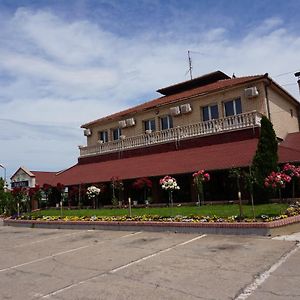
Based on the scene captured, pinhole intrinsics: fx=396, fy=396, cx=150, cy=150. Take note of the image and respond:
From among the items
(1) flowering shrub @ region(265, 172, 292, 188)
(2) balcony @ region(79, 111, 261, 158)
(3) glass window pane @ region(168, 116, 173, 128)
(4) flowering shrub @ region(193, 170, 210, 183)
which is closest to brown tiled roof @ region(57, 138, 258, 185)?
(2) balcony @ region(79, 111, 261, 158)

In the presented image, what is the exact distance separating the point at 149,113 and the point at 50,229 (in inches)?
495

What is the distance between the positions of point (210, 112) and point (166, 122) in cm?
374

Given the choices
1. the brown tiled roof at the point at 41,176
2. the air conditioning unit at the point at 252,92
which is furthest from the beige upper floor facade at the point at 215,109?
the brown tiled roof at the point at 41,176

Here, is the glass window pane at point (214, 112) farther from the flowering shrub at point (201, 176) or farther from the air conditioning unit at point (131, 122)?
the flowering shrub at point (201, 176)

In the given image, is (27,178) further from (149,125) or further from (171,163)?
(171,163)

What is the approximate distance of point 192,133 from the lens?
24109mm

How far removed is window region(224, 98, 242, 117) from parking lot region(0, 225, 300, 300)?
12.4 meters

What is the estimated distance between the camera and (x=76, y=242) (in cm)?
1276

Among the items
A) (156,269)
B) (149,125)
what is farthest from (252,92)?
(156,269)

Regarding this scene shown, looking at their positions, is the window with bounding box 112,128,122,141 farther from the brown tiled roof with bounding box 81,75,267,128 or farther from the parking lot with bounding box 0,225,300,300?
the parking lot with bounding box 0,225,300,300

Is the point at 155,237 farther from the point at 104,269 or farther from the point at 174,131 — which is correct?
the point at 174,131

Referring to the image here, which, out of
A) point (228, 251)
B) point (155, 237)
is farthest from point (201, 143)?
point (228, 251)

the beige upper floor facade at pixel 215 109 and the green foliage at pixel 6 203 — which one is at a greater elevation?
the beige upper floor facade at pixel 215 109

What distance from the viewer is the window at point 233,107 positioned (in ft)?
76.1
